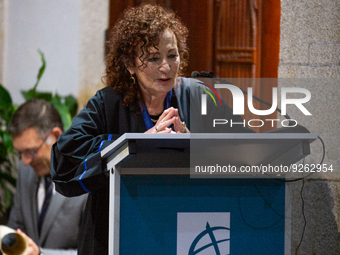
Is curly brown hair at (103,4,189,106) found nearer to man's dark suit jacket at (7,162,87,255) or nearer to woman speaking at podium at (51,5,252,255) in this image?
woman speaking at podium at (51,5,252,255)

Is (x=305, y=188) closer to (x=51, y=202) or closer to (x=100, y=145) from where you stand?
(x=100, y=145)

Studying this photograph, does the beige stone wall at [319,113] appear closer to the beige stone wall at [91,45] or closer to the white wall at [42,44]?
the beige stone wall at [91,45]

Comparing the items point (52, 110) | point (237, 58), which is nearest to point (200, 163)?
point (237, 58)

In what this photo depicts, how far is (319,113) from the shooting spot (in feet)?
7.18

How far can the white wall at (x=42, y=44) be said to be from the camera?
12.3 ft

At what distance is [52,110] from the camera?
2.94 m

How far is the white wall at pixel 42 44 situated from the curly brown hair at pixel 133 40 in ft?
6.49

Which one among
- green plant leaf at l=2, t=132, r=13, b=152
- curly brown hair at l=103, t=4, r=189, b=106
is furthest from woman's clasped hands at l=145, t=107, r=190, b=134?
green plant leaf at l=2, t=132, r=13, b=152

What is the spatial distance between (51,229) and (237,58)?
1.79m

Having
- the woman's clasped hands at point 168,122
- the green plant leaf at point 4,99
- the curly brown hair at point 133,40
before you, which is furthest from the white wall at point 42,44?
the woman's clasped hands at point 168,122

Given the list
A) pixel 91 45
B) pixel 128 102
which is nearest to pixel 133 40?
pixel 128 102

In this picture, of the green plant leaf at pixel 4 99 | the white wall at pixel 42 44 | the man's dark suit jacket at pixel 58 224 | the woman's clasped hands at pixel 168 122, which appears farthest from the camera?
the white wall at pixel 42 44

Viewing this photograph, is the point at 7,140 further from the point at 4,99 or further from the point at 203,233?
the point at 203,233

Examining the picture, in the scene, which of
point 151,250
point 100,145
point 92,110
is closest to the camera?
point 151,250
